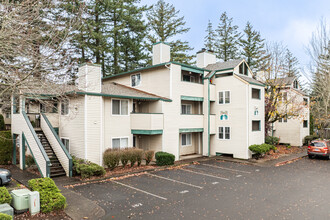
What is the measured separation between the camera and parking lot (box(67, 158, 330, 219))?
886 centimetres

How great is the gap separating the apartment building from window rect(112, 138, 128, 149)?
0.08 m

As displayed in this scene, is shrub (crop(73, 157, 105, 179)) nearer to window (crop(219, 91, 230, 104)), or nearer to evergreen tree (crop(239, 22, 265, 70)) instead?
window (crop(219, 91, 230, 104))

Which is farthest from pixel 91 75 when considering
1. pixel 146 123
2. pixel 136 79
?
pixel 136 79

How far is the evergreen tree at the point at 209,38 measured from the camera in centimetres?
4400

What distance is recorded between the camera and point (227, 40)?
4291 cm

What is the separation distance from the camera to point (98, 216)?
848 cm

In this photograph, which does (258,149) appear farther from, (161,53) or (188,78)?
(161,53)

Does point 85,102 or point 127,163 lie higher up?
point 85,102

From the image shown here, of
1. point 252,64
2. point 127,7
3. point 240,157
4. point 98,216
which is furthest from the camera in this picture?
point 252,64

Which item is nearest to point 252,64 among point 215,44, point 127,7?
point 215,44

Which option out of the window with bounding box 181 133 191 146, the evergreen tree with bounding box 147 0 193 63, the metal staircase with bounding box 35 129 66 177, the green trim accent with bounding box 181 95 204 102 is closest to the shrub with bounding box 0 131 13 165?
the metal staircase with bounding box 35 129 66 177

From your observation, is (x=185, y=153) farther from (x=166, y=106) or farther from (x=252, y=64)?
(x=252, y=64)

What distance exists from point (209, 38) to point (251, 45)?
8181 millimetres

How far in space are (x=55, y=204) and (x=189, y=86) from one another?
49.1 feet
